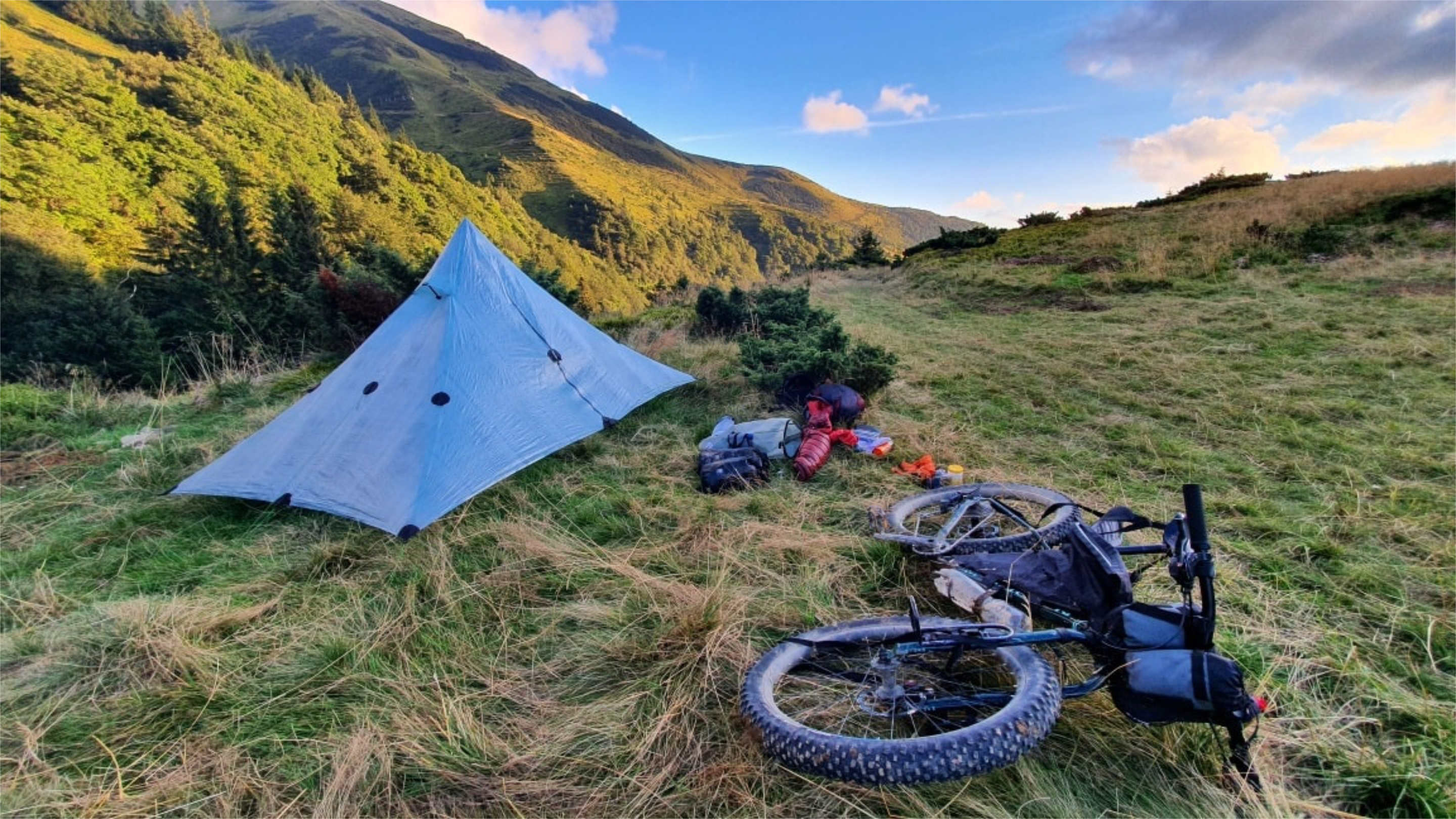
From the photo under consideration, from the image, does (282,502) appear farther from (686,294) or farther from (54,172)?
(54,172)

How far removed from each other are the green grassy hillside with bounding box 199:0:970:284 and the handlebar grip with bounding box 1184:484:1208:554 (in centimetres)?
5254

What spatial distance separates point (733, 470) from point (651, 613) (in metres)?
1.50

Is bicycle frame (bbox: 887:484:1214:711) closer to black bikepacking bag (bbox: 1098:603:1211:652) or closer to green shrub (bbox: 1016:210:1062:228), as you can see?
black bikepacking bag (bbox: 1098:603:1211:652)

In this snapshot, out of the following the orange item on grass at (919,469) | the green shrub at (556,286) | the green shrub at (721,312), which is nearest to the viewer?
the orange item on grass at (919,469)

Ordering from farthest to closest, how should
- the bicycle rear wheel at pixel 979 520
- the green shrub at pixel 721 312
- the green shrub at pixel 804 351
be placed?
the green shrub at pixel 721 312, the green shrub at pixel 804 351, the bicycle rear wheel at pixel 979 520

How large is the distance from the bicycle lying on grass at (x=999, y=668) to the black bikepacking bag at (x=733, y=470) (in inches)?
61.1

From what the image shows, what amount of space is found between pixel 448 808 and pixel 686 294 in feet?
42.6

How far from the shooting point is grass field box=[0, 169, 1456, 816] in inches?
62.1

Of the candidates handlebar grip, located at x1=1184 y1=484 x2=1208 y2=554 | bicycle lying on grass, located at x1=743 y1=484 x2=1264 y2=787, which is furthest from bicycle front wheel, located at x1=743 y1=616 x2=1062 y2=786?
handlebar grip, located at x1=1184 y1=484 x2=1208 y2=554

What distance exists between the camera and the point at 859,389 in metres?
5.08

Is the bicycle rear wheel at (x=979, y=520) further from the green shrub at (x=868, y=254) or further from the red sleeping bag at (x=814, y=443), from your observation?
the green shrub at (x=868, y=254)

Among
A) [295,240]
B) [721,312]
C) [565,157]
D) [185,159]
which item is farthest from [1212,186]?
[565,157]

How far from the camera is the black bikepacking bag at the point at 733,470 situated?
145 inches

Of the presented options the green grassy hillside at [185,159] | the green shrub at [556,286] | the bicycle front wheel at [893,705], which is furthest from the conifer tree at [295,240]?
the bicycle front wheel at [893,705]
